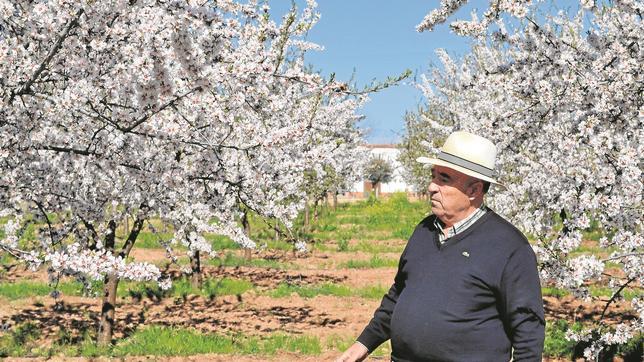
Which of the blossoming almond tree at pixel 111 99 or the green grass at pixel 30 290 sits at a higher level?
the blossoming almond tree at pixel 111 99

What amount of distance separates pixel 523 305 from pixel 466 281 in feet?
0.93

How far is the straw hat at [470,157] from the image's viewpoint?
3.03 meters

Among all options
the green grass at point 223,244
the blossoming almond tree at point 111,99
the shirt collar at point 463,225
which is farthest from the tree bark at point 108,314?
the green grass at point 223,244

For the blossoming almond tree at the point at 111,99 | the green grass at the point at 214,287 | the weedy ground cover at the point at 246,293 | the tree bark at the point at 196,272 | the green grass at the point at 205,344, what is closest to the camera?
the blossoming almond tree at the point at 111,99

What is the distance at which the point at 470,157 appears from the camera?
306 centimetres

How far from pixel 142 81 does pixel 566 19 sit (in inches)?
378

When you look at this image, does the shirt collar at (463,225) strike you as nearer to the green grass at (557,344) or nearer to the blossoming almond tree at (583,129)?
the blossoming almond tree at (583,129)

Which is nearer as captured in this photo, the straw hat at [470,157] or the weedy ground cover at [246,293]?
Result: the straw hat at [470,157]

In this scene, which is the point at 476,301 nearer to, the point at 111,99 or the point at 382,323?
the point at 382,323

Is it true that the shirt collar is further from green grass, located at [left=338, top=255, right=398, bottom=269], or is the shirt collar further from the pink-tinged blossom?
green grass, located at [left=338, top=255, right=398, bottom=269]

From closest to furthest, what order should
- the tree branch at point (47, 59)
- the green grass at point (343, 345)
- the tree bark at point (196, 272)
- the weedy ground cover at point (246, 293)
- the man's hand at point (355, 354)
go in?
1. the man's hand at point (355, 354)
2. the tree branch at point (47, 59)
3. the weedy ground cover at point (246, 293)
4. the green grass at point (343, 345)
5. the tree bark at point (196, 272)

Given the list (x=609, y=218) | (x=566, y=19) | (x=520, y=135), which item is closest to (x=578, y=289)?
(x=609, y=218)

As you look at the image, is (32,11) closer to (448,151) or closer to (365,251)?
(448,151)

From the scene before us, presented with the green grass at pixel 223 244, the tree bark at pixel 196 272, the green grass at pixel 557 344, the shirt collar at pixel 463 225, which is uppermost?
the shirt collar at pixel 463 225
